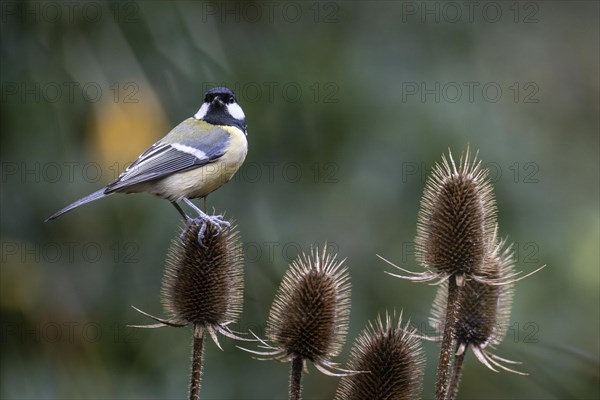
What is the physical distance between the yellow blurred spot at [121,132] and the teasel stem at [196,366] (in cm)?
331

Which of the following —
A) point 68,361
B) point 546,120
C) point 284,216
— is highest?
point 546,120

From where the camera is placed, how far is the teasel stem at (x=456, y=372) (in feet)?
12.3

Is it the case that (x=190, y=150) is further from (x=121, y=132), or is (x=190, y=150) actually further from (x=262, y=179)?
(x=262, y=179)

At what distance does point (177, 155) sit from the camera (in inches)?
219

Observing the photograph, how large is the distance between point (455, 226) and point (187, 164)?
2.13 metres

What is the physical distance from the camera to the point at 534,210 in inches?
309

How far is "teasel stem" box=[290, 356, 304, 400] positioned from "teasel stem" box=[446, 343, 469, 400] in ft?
1.96

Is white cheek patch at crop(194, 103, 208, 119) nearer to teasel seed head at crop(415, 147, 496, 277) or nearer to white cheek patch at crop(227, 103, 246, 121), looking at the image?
white cheek patch at crop(227, 103, 246, 121)

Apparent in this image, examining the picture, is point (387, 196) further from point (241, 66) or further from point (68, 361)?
point (68, 361)

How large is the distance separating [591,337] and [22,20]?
5.26 meters

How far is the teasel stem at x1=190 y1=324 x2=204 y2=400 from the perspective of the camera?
11.8 feet

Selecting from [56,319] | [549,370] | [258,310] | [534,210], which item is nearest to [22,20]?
[56,319]

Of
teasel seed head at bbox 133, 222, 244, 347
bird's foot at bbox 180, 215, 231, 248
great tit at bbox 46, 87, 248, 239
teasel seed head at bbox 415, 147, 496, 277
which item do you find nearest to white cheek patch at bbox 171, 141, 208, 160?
great tit at bbox 46, 87, 248, 239

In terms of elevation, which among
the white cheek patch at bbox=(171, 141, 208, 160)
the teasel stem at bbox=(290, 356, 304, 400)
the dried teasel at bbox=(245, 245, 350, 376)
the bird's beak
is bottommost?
the teasel stem at bbox=(290, 356, 304, 400)
